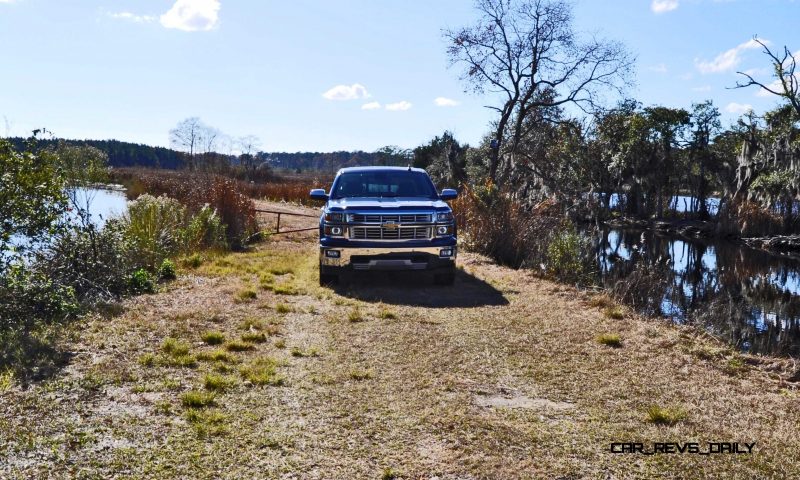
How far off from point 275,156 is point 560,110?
13934cm

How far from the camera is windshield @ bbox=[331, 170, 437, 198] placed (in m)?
10.8

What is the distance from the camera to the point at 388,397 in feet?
16.3

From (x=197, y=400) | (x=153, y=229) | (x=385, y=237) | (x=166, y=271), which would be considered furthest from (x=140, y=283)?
(x=197, y=400)

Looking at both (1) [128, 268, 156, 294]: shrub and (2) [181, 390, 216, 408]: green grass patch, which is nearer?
(2) [181, 390, 216, 408]: green grass patch

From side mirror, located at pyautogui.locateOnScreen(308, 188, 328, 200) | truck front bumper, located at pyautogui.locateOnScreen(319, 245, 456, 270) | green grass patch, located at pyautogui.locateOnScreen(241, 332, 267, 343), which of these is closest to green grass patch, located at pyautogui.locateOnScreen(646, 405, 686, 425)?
green grass patch, located at pyautogui.locateOnScreen(241, 332, 267, 343)

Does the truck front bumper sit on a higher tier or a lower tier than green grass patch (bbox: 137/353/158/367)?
higher

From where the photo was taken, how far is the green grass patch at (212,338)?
6.53 m

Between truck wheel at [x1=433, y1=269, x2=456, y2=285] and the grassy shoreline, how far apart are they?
64.4 inches

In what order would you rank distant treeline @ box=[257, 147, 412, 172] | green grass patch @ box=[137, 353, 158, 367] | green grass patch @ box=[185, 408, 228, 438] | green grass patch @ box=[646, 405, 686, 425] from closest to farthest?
green grass patch @ box=[185, 408, 228, 438] → green grass patch @ box=[646, 405, 686, 425] → green grass patch @ box=[137, 353, 158, 367] → distant treeline @ box=[257, 147, 412, 172]

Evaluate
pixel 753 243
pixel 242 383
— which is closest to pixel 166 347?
pixel 242 383

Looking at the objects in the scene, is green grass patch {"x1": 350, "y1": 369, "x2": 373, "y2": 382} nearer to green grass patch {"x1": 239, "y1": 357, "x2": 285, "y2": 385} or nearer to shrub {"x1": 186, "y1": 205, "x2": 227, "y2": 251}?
green grass patch {"x1": 239, "y1": 357, "x2": 285, "y2": 385}

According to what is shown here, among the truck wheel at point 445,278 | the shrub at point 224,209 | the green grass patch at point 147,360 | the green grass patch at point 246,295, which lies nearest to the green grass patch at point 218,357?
the green grass patch at point 147,360

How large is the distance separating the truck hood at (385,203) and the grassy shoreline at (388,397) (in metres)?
1.81

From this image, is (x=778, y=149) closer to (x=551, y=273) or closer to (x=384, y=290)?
(x=551, y=273)
